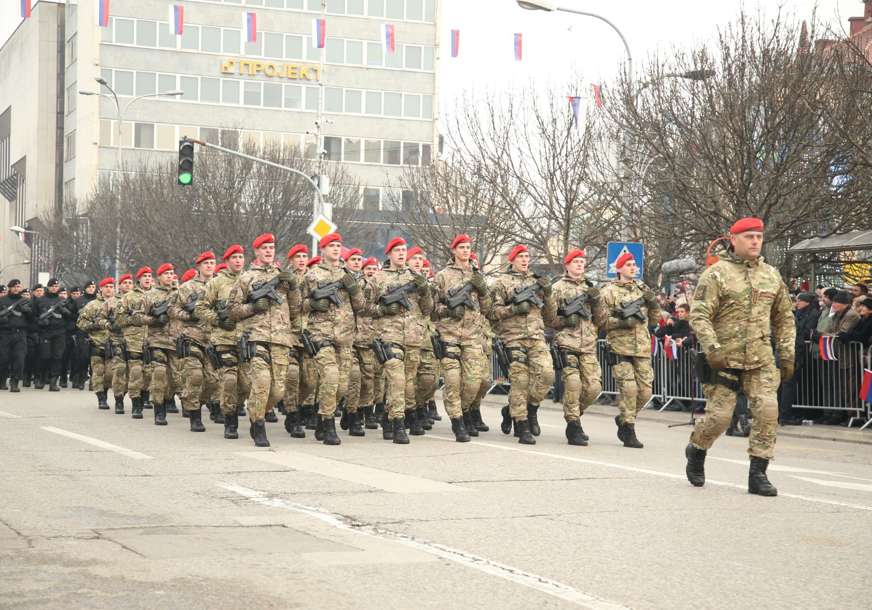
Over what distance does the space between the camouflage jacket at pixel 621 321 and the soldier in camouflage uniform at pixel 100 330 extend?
28.9 feet

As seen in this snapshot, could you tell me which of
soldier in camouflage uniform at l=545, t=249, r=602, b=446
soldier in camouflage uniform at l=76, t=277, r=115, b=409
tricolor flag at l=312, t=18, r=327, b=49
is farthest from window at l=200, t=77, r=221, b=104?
soldier in camouflage uniform at l=545, t=249, r=602, b=446

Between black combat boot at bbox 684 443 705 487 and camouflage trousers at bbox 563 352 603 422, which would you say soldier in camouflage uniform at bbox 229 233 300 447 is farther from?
black combat boot at bbox 684 443 705 487

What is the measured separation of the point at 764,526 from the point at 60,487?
4968 millimetres

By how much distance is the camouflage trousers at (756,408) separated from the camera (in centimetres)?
980

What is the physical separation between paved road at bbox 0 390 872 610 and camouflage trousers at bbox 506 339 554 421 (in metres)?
0.82

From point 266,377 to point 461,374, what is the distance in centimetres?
204

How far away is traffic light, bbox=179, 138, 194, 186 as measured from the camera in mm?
29047

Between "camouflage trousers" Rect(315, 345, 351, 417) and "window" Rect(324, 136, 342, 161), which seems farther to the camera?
"window" Rect(324, 136, 342, 161)

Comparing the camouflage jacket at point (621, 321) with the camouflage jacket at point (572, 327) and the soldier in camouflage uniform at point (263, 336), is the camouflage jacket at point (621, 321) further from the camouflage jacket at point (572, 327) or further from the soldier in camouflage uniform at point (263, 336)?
the soldier in camouflage uniform at point (263, 336)

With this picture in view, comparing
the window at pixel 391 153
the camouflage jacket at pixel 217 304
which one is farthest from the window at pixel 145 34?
the camouflage jacket at pixel 217 304

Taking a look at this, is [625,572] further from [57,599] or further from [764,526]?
[57,599]

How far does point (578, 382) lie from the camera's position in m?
A: 14.0

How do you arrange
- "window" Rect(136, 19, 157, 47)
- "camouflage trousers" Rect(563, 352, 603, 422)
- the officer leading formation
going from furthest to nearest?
1. "window" Rect(136, 19, 157, 47)
2. "camouflage trousers" Rect(563, 352, 603, 422)
3. the officer leading formation

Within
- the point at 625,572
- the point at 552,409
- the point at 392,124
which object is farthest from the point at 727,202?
the point at 392,124
